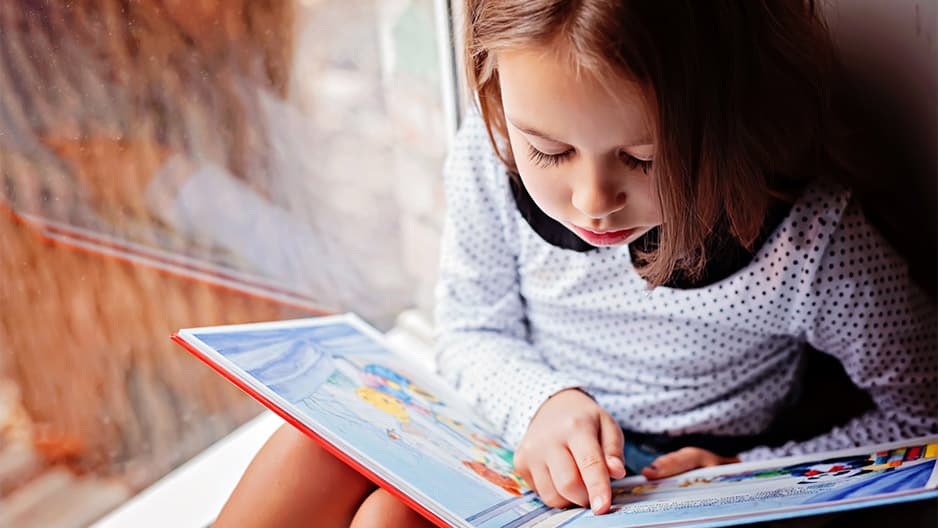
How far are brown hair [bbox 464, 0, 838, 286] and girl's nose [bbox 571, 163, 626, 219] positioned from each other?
0.03m

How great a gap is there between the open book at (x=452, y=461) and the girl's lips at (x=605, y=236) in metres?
0.20

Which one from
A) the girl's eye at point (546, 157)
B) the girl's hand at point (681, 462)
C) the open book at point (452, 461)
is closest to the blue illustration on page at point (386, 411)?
the open book at point (452, 461)

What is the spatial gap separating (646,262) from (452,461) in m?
0.25

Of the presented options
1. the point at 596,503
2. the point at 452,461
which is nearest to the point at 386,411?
the point at 452,461

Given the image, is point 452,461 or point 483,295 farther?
point 483,295

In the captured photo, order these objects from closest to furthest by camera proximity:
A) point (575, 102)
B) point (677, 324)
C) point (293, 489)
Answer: point (575, 102), point (293, 489), point (677, 324)

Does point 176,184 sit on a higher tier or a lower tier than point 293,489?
higher

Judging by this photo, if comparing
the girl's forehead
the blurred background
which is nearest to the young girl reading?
the girl's forehead

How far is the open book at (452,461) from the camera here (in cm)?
61

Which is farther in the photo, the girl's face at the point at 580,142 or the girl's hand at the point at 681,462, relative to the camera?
the girl's hand at the point at 681,462

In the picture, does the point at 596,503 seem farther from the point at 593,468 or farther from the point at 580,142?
the point at 580,142

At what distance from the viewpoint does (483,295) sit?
3.03ft

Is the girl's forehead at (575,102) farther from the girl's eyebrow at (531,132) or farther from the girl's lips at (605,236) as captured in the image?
the girl's lips at (605,236)

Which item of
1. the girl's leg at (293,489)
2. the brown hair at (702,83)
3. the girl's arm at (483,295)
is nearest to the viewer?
the brown hair at (702,83)
